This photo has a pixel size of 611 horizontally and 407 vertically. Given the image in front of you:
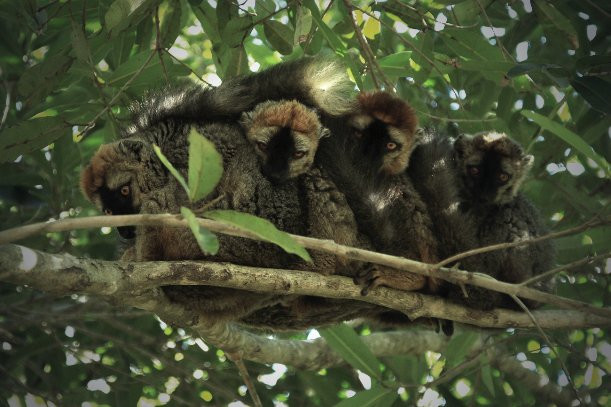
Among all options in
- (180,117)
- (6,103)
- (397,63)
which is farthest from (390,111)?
(6,103)

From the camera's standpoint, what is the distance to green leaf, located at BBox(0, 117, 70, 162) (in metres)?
5.31

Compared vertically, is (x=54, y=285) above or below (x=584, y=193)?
above

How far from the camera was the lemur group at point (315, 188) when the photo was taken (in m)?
5.33

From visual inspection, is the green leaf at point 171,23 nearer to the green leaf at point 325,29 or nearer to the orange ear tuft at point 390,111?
the green leaf at point 325,29

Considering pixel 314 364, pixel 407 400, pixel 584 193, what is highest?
pixel 584 193

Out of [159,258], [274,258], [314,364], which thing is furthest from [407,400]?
[159,258]

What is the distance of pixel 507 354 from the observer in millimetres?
7863

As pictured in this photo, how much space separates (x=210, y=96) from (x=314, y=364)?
11.4ft

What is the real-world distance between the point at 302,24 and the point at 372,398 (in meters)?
3.37

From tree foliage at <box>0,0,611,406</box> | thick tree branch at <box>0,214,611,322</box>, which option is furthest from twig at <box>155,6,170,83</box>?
thick tree branch at <box>0,214,611,322</box>

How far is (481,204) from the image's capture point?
5961mm

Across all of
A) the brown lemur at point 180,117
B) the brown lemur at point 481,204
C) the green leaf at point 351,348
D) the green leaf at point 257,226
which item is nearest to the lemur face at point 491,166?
the brown lemur at point 481,204

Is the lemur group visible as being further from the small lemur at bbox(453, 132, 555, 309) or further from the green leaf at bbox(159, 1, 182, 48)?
the green leaf at bbox(159, 1, 182, 48)

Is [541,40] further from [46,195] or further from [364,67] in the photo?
[46,195]
